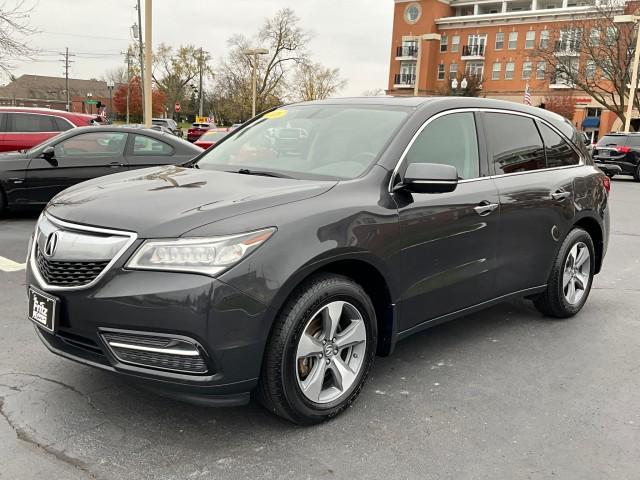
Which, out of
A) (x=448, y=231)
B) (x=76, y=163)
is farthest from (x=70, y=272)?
(x=76, y=163)

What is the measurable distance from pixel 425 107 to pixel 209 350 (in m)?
2.10

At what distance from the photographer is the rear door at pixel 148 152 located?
9.20 metres

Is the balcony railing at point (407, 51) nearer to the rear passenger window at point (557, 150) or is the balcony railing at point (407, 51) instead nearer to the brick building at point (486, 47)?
the brick building at point (486, 47)

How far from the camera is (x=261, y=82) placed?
2522 inches

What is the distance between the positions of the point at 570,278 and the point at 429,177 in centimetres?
236

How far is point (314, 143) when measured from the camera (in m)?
3.83

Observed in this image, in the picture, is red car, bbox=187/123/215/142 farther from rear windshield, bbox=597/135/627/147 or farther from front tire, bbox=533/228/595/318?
front tire, bbox=533/228/595/318

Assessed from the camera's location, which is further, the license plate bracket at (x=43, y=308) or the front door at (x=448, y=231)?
the front door at (x=448, y=231)

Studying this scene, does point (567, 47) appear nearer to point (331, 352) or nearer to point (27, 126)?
point (27, 126)

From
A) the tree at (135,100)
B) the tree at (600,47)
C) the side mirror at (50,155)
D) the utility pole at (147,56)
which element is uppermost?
the tree at (600,47)

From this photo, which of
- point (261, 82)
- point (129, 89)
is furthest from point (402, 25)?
point (129, 89)

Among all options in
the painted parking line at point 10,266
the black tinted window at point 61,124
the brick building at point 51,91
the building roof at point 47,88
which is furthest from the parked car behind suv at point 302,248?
the building roof at point 47,88

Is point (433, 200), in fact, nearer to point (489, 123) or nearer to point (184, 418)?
point (489, 123)

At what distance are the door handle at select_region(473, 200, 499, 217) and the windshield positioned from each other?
29.8 inches
